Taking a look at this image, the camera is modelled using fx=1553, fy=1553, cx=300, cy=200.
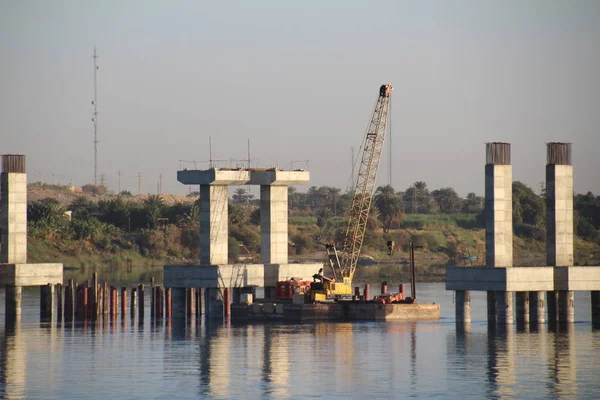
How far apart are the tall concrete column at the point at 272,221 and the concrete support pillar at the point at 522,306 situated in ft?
64.3

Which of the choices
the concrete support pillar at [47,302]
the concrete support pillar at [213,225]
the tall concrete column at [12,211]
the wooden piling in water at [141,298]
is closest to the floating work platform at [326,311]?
the concrete support pillar at [213,225]

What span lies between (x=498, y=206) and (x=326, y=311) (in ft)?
56.8

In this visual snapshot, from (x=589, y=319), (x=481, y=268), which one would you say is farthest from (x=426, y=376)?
(x=589, y=319)

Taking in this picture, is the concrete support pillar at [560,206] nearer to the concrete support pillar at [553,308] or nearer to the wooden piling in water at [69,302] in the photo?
the concrete support pillar at [553,308]

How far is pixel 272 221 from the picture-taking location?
4402 inches

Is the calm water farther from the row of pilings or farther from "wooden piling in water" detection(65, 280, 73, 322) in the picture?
"wooden piling in water" detection(65, 280, 73, 322)

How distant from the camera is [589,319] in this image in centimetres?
10806

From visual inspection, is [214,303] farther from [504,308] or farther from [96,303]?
[504,308]

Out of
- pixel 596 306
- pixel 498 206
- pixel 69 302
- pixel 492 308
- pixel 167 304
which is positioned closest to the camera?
pixel 498 206

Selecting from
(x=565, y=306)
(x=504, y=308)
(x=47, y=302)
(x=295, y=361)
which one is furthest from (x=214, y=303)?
(x=295, y=361)

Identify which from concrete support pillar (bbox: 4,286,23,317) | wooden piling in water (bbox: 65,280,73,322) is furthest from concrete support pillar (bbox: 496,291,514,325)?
concrete support pillar (bbox: 4,286,23,317)

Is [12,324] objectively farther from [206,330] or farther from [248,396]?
[248,396]

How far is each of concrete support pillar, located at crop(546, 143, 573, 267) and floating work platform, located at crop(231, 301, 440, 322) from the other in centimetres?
1201

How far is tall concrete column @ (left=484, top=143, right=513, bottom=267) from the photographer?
96062 mm
